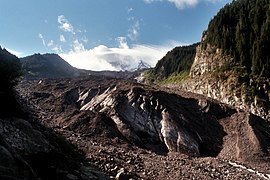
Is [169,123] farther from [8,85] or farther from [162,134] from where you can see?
[8,85]

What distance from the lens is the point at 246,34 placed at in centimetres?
8131

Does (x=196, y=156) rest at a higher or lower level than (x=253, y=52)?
lower

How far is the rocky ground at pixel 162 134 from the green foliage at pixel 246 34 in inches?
736

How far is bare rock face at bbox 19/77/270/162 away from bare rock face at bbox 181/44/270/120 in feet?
25.4

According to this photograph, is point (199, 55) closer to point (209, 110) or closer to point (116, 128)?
point (209, 110)

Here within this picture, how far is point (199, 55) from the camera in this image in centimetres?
9156

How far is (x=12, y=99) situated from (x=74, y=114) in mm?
30329

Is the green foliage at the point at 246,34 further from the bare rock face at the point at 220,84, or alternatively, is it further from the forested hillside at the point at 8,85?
the forested hillside at the point at 8,85

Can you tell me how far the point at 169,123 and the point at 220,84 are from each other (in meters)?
25.7

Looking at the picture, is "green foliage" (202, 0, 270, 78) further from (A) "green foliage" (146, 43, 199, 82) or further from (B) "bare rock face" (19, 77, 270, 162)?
(A) "green foliage" (146, 43, 199, 82)

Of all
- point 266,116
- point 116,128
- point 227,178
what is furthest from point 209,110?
point 227,178

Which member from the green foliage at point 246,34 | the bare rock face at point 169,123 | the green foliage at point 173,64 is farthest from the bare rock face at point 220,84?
the green foliage at point 173,64

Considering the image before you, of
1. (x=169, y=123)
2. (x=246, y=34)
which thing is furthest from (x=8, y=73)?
(x=246, y=34)

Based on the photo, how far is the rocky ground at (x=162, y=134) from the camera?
33969mm
